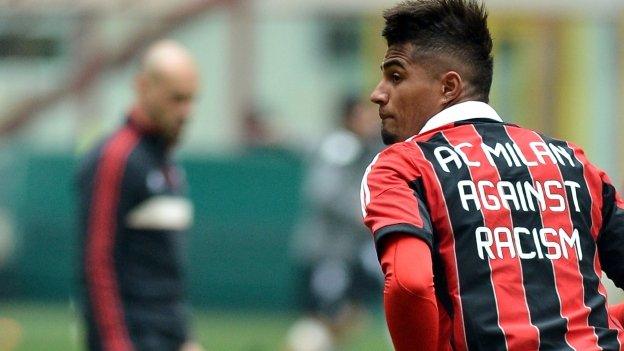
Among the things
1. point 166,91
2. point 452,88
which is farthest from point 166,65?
point 452,88

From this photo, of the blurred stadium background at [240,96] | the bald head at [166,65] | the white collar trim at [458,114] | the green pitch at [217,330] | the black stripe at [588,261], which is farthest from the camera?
the blurred stadium background at [240,96]

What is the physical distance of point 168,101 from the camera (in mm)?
7234

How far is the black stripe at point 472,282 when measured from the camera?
396 cm

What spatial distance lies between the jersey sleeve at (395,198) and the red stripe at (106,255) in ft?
9.31

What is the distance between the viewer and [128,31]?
1744cm

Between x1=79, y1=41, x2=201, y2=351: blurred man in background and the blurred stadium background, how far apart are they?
8005mm

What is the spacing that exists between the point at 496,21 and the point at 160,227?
10.6 m

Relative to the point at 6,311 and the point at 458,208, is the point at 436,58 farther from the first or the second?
the point at 6,311

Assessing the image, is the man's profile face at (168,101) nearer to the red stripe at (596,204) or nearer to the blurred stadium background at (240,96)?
the red stripe at (596,204)

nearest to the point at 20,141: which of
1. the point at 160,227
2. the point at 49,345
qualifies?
the point at 49,345

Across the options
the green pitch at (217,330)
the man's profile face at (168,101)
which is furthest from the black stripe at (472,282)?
the green pitch at (217,330)

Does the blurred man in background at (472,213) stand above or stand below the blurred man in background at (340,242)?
above

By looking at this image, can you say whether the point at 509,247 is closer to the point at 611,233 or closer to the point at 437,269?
the point at 437,269

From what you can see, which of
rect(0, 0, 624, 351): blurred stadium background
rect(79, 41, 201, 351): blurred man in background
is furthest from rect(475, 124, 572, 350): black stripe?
rect(0, 0, 624, 351): blurred stadium background
